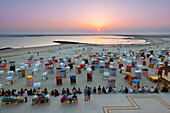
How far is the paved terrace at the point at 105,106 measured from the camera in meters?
8.31

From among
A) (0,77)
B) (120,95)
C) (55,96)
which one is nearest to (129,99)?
(120,95)

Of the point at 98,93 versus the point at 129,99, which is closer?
the point at 129,99

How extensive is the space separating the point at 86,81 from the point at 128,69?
7.02 meters

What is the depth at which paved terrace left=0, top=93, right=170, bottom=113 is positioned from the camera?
8312mm

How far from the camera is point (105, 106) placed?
879cm

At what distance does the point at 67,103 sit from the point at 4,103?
4.54 meters

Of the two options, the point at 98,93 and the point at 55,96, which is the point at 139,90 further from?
the point at 55,96

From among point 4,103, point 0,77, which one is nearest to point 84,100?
point 4,103

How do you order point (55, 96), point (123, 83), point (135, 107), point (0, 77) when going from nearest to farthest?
point (135, 107), point (55, 96), point (123, 83), point (0, 77)

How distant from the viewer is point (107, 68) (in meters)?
20.5

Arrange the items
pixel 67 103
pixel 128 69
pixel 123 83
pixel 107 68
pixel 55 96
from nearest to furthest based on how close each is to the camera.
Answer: pixel 67 103, pixel 55 96, pixel 123 83, pixel 128 69, pixel 107 68

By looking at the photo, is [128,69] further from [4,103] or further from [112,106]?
[4,103]

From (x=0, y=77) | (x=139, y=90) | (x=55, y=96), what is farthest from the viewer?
(x=0, y=77)

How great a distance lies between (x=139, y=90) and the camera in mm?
11133
